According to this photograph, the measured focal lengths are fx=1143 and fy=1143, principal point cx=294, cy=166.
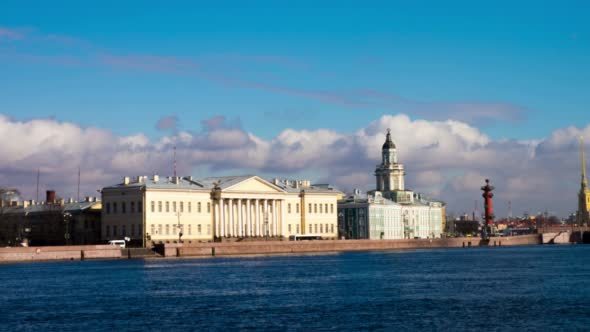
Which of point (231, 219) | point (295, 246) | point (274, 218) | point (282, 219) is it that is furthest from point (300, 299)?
point (282, 219)

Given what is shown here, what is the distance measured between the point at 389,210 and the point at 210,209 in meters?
39.3

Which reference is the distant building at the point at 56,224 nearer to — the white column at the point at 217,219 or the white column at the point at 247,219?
the white column at the point at 217,219

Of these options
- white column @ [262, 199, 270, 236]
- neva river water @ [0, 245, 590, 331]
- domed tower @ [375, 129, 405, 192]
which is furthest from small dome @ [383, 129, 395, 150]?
neva river water @ [0, 245, 590, 331]

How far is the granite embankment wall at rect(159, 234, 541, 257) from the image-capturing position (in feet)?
358

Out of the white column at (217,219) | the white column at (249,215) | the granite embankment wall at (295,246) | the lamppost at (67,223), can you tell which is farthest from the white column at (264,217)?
the lamppost at (67,223)

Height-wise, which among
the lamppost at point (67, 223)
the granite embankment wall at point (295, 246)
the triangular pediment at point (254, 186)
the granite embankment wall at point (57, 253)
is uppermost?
the triangular pediment at point (254, 186)

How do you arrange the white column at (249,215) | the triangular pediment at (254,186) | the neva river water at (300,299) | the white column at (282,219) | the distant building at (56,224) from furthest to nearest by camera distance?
the white column at (282,219) → the white column at (249,215) → the triangular pediment at (254,186) → the distant building at (56,224) → the neva river water at (300,299)

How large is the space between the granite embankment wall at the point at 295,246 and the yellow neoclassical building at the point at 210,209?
7835 millimetres

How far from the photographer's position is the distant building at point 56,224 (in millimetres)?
123688

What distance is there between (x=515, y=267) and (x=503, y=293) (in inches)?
1089

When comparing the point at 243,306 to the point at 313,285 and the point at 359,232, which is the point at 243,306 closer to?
the point at 313,285

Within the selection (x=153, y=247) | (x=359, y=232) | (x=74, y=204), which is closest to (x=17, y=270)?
(x=153, y=247)

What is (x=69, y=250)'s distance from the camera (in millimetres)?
98000

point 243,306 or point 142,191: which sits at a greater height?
point 142,191
